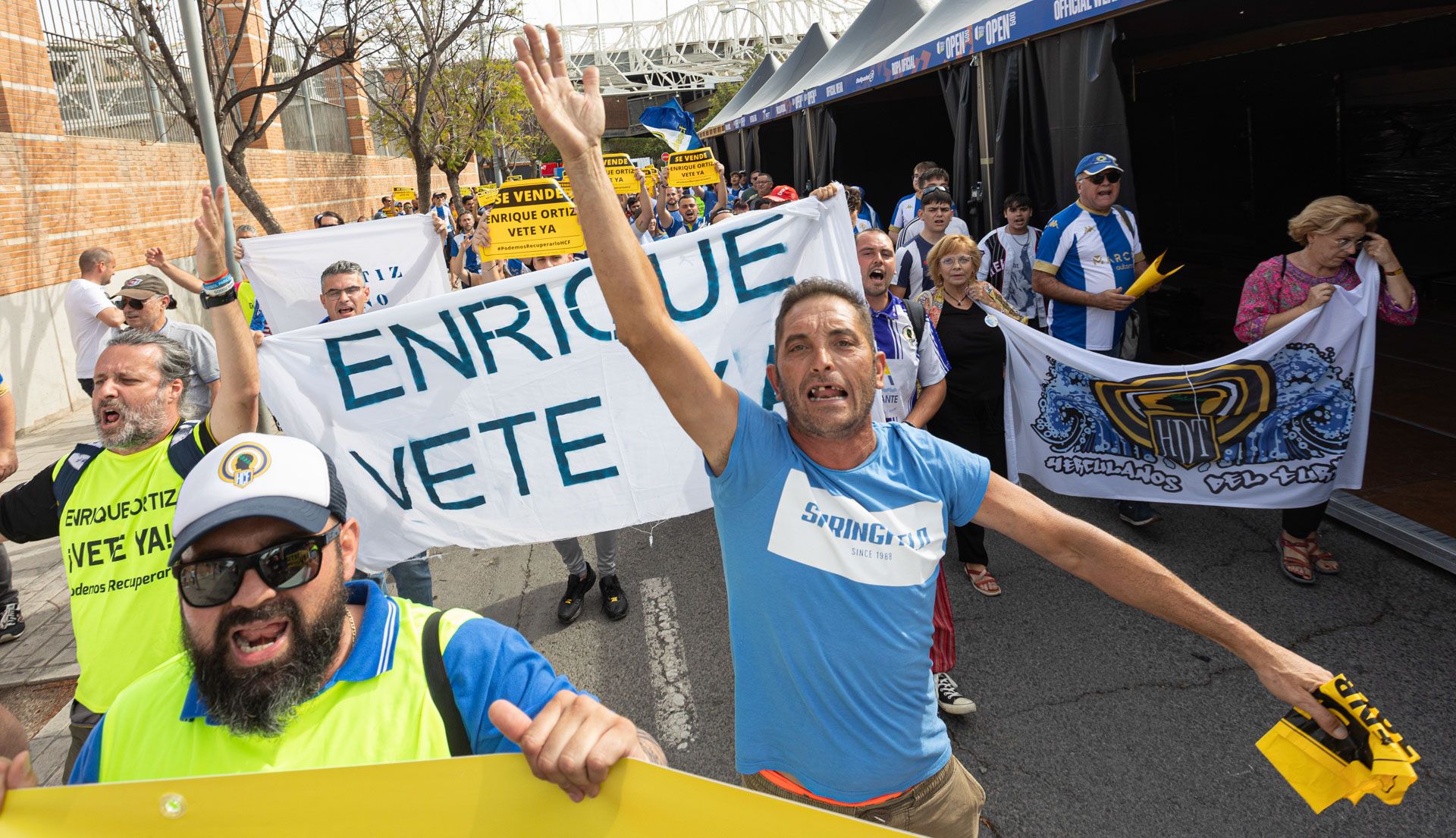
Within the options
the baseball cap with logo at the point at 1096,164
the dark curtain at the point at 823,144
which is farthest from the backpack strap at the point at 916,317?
the dark curtain at the point at 823,144

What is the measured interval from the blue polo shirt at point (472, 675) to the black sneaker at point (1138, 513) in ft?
15.2

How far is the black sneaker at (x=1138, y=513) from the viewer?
543 centimetres

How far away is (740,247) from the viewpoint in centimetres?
395

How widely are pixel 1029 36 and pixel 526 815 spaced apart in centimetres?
686

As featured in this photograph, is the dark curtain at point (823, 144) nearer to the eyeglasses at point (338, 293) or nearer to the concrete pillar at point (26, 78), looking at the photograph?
the eyeglasses at point (338, 293)

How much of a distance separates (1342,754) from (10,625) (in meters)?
6.29

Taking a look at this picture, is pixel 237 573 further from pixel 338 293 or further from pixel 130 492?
pixel 338 293

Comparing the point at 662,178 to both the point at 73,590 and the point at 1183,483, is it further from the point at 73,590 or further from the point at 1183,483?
the point at 73,590

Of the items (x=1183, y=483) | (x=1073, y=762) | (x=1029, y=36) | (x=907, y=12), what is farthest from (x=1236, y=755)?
(x=907, y=12)

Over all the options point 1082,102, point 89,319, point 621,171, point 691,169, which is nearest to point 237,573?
point 1082,102

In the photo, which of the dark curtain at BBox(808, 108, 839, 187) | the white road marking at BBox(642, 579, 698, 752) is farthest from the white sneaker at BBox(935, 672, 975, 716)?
the dark curtain at BBox(808, 108, 839, 187)

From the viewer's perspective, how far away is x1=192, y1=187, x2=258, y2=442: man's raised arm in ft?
9.35

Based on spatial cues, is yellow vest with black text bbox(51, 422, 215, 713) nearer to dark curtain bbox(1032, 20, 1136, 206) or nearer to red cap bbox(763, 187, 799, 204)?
red cap bbox(763, 187, 799, 204)

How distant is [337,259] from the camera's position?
7.47 meters
